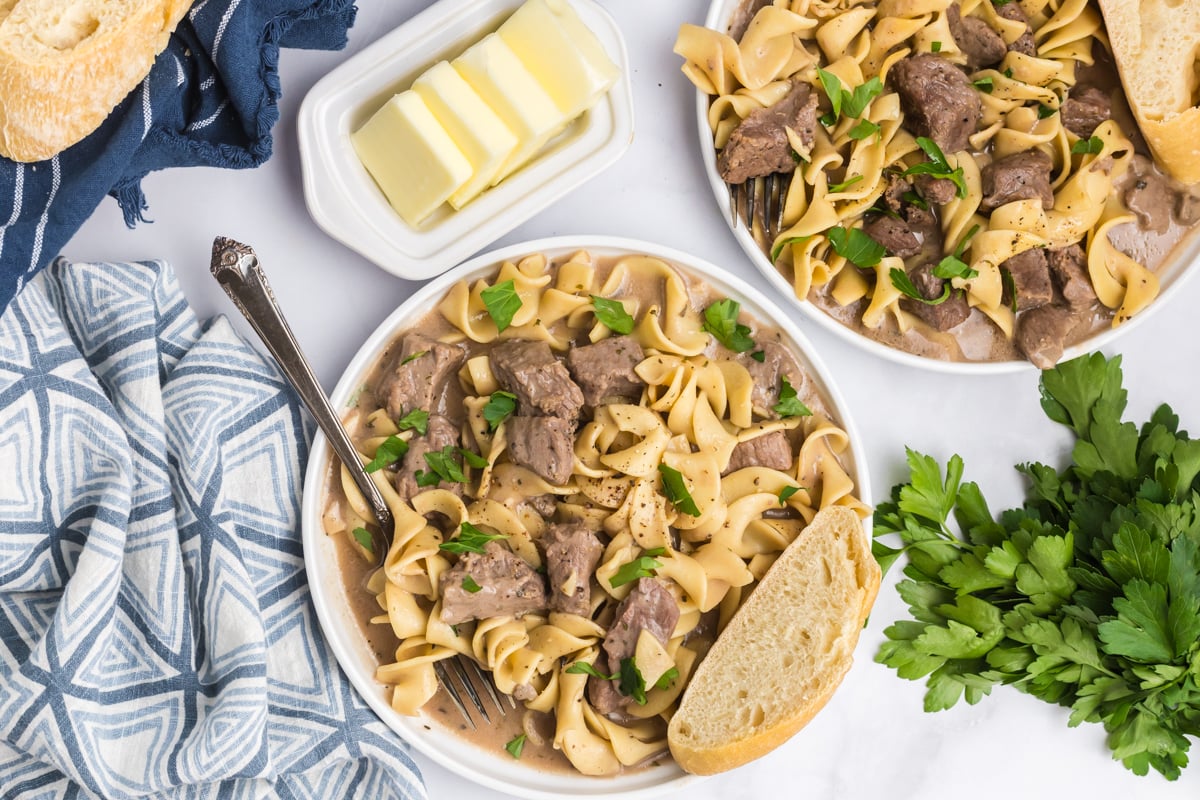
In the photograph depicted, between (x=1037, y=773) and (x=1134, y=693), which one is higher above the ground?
(x=1134, y=693)

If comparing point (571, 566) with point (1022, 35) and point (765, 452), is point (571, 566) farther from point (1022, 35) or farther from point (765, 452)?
point (1022, 35)

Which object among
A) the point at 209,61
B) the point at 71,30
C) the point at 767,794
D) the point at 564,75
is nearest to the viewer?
the point at 71,30

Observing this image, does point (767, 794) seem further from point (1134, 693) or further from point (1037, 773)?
point (1134, 693)

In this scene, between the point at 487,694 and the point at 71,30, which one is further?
the point at 487,694

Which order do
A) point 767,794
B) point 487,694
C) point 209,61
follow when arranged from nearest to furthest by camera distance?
point 209,61
point 487,694
point 767,794

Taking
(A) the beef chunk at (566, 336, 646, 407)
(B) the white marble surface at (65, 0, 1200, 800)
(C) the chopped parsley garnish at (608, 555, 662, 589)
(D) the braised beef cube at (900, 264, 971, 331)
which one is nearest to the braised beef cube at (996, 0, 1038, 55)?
(D) the braised beef cube at (900, 264, 971, 331)

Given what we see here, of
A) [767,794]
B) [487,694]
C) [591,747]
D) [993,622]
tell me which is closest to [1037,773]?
[993,622]

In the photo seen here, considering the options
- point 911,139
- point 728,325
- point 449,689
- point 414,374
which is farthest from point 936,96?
point 449,689
